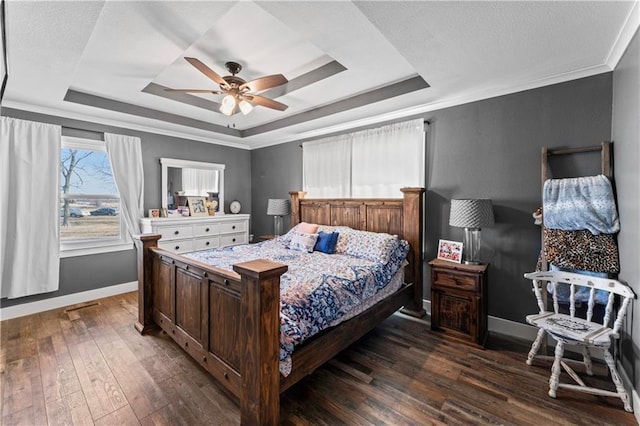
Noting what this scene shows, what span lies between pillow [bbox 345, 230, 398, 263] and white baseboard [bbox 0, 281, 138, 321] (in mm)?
3303

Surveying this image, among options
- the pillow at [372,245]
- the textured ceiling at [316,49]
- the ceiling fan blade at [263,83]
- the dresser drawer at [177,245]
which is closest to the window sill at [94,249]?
the dresser drawer at [177,245]

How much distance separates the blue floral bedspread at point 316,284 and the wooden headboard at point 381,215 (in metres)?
0.19

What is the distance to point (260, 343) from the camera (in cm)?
155

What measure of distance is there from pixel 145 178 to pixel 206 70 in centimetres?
271

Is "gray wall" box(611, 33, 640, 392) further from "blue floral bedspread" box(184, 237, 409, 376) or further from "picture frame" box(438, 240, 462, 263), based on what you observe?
"blue floral bedspread" box(184, 237, 409, 376)

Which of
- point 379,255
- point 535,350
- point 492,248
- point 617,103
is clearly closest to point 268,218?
point 379,255

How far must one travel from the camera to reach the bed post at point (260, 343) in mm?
1547

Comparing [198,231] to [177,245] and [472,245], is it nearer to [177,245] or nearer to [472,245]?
[177,245]

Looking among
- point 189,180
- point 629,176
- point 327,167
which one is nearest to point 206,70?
point 327,167

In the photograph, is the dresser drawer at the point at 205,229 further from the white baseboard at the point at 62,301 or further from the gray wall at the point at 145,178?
the white baseboard at the point at 62,301

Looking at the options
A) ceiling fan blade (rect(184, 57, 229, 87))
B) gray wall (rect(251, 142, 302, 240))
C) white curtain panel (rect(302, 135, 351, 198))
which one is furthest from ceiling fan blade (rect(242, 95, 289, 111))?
gray wall (rect(251, 142, 302, 240))

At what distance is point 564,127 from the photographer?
2525mm

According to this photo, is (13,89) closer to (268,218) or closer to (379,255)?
(268,218)

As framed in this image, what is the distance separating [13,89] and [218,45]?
7.30 ft
